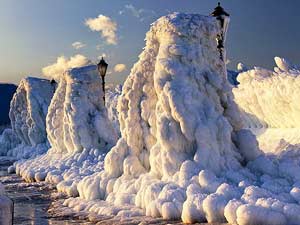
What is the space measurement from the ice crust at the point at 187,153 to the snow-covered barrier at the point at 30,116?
2603 cm

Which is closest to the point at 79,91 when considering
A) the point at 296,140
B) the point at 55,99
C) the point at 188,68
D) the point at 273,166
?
the point at 55,99

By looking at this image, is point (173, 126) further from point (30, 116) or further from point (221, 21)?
point (30, 116)

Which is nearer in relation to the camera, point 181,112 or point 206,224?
point 206,224

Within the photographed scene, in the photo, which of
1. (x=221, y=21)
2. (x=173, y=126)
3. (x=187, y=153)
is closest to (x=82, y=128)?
(x=173, y=126)

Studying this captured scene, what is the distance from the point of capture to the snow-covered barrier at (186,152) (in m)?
10.6

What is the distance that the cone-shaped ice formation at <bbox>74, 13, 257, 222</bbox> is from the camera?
11.9 metres

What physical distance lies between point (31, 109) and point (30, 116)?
0.64 metres

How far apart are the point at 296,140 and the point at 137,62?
768cm

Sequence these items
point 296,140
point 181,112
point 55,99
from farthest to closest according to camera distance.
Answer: point 55,99
point 296,140
point 181,112

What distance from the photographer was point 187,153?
12.6 meters

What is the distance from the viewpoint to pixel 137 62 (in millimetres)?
15062

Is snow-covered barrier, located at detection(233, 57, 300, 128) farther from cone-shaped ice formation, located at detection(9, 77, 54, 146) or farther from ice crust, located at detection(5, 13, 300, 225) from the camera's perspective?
cone-shaped ice formation, located at detection(9, 77, 54, 146)

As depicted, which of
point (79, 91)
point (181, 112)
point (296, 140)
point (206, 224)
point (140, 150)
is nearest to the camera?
point (206, 224)

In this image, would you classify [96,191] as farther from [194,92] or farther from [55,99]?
[55,99]
